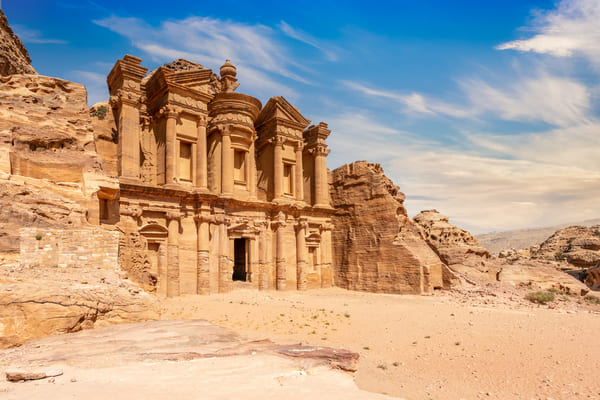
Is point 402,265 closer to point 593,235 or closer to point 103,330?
point 103,330

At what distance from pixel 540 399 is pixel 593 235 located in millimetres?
36019

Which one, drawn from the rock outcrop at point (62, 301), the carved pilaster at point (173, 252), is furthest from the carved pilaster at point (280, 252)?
the rock outcrop at point (62, 301)

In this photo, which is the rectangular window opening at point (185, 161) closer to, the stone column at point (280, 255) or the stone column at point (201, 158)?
the stone column at point (201, 158)

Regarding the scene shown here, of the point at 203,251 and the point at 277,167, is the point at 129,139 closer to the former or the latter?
the point at 203,251

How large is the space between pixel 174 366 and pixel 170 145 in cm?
1814

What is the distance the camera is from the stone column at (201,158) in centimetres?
2238

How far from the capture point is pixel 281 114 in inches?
1075

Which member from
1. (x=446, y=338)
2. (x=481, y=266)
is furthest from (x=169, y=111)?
(x=481, y=266)

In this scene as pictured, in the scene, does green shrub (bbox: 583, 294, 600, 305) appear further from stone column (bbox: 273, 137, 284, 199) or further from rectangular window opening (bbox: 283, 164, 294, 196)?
stone column (bbox: 273, 137, 284, 199)

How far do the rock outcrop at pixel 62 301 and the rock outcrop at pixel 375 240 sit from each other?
58.6 feet

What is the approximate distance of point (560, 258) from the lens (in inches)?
1312

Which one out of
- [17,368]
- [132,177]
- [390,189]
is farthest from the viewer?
[390,189]

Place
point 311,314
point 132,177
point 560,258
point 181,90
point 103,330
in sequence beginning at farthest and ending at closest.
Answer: point 560,258 < point 181,90 < point 132,177 < point 311,314 < point 103,330

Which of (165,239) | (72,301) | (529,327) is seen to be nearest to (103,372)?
(72,301)
